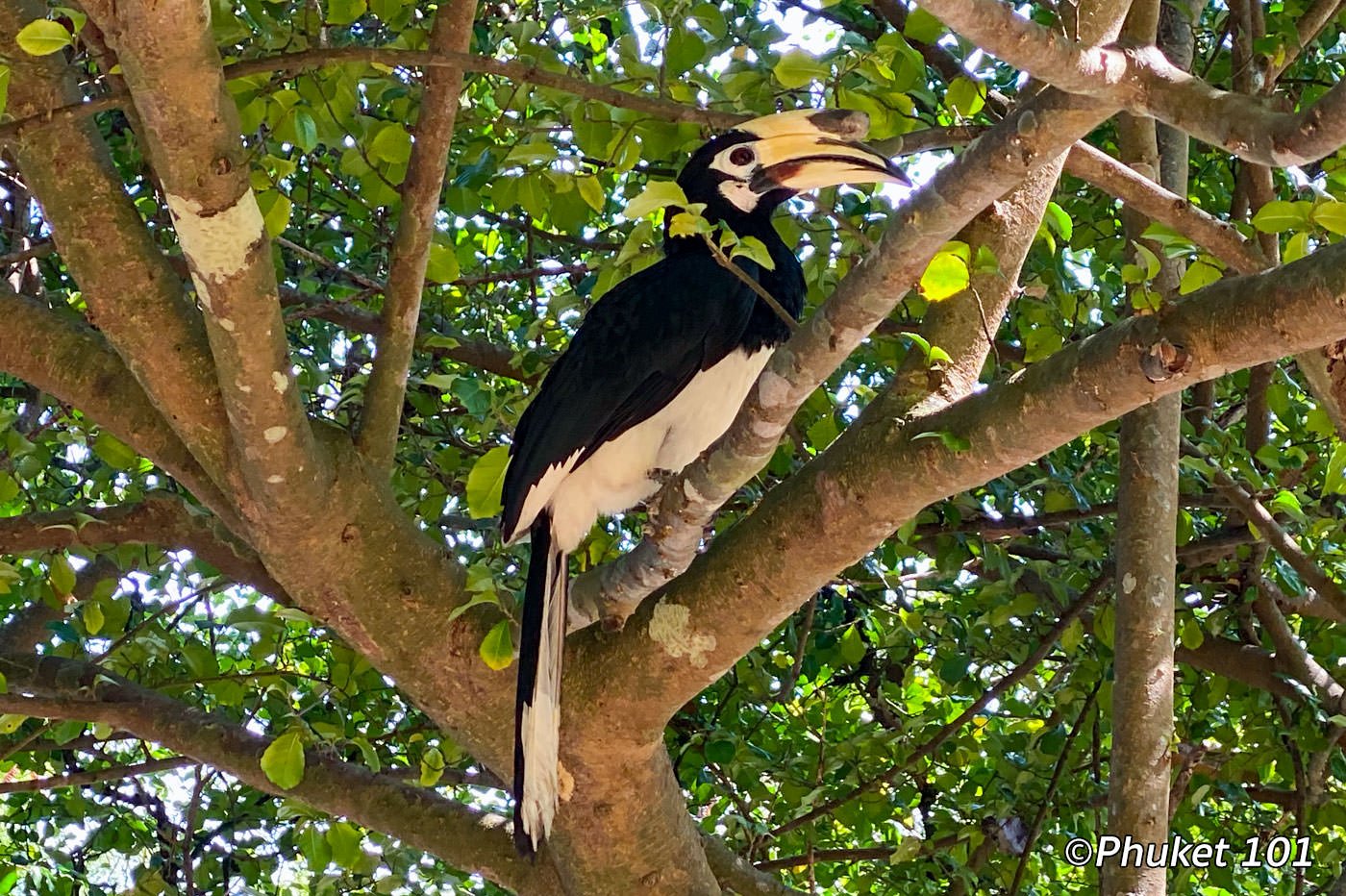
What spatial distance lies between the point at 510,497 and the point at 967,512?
1333 millimetres

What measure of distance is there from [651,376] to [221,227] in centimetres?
118

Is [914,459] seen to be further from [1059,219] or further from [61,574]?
[61,574]

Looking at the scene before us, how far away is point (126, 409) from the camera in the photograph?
2.62m

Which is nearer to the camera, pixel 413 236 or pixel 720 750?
pixel 413 236

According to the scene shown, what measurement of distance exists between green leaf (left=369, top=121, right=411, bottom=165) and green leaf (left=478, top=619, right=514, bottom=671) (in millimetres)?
971

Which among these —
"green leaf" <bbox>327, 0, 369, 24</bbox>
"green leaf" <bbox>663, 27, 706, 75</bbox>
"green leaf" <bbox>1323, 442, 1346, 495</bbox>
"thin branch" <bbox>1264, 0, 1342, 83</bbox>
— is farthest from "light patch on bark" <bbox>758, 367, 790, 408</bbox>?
"thin branch" <bbox>1264, 0, 1342, 83</bbox>

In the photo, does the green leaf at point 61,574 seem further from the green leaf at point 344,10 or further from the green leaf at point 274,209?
the green leaf at point 344,10

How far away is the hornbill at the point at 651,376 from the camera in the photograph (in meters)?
2.95

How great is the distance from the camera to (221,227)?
2.07 m

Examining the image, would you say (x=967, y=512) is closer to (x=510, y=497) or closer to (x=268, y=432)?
(x=510, y=497)

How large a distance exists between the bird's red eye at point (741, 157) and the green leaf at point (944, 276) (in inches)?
67.6

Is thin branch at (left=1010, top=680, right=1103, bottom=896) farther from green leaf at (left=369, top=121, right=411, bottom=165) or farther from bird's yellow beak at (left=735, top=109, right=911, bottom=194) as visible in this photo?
green leaf at (left=369, top=121, right=411, bottom=165)

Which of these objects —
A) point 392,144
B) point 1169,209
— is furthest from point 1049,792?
point 392,144

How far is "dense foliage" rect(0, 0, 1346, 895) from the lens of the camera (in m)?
2.76
